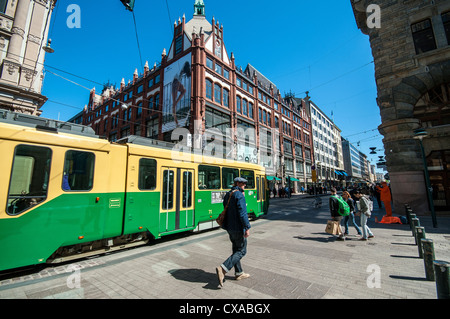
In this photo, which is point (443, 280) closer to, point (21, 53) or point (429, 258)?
point (429, 258)

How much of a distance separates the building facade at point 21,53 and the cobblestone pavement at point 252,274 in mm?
15249

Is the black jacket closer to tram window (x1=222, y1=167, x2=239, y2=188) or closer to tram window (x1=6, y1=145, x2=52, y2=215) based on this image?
tram window (x1=222, y1=167, x2=239, y2=188)

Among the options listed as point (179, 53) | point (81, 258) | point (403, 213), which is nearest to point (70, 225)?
point (81, 258)

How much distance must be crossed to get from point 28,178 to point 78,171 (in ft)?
3.00

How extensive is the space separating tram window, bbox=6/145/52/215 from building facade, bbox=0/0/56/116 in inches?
530

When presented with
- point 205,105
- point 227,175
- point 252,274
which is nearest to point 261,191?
point 227,175

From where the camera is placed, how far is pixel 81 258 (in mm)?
5410

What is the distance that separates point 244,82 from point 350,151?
79.9 m

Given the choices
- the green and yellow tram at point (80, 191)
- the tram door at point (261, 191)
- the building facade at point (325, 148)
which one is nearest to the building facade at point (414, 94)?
the tram door at point (261, 191)

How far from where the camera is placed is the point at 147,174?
21.2 ft

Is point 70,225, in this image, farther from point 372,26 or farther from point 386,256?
point 372,26

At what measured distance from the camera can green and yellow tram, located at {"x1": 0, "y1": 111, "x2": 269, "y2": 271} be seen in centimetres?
406

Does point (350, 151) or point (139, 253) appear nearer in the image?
point (139, 253)

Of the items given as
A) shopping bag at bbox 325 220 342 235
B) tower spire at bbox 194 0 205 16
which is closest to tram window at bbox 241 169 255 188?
shopping bag at bbox 325 220 342 235
